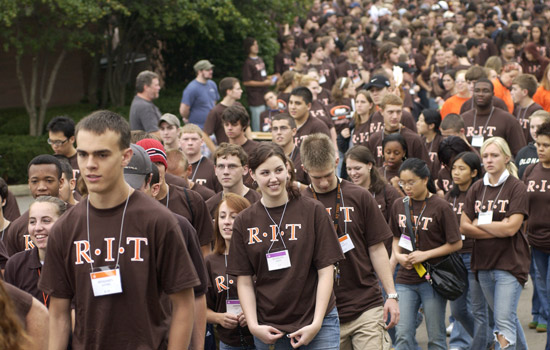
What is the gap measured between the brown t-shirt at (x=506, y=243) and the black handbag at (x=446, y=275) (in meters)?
0.26

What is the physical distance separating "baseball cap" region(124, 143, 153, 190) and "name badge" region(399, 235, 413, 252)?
11.8 feet

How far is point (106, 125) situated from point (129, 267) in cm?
67

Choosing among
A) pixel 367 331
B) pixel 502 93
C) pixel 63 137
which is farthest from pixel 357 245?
pixel 502 93

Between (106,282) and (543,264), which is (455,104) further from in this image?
(106,282)

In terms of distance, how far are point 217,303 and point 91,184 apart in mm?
2558

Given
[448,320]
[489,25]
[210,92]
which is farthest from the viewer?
[489,25]

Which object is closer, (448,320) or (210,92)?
(448,320)

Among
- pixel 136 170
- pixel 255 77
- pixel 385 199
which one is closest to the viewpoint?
pixel 136 170

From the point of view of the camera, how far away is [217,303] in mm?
6500

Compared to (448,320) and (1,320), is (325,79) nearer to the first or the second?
(448,320)

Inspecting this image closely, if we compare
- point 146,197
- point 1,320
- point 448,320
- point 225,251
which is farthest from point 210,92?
point 1,320

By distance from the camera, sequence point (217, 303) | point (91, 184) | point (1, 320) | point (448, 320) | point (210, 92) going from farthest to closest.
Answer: point (210, 92), point (448, 320), point (217, 303), point (91, 184), point (1, 320)

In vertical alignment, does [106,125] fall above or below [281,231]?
above

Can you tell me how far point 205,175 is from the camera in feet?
29.3
